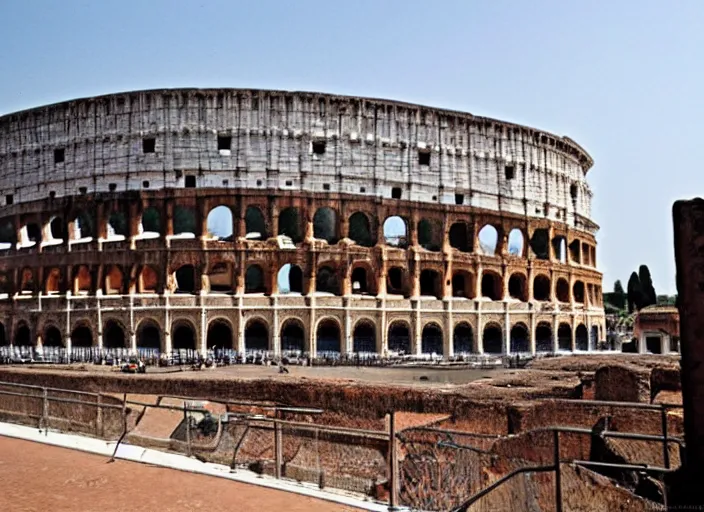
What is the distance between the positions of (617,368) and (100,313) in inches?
1033

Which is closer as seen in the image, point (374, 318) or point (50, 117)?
point (374, 318)

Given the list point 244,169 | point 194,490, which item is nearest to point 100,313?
point 244,169

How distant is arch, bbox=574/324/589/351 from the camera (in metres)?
43.0

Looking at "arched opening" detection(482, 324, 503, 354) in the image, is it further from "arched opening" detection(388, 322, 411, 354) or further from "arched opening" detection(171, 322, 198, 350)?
"arched opening" detection(171, 322, 198, 350)

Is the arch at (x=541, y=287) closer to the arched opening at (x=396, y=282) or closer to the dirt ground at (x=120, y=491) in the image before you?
the arched opening at (x=396, y=282)

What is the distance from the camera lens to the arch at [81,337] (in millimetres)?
35250

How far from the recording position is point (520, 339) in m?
39.6

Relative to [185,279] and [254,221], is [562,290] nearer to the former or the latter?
[254,221]

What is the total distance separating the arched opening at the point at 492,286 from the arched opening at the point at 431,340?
4.29 m

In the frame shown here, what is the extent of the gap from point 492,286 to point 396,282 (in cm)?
553

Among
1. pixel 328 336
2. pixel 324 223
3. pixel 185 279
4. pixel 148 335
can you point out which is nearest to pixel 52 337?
pixel 148 335

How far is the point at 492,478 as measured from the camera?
27.5 feet

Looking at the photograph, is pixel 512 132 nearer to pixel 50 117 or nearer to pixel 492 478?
pixel 50 117

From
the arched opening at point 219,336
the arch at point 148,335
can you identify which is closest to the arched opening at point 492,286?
the arched opening at point 219,336
